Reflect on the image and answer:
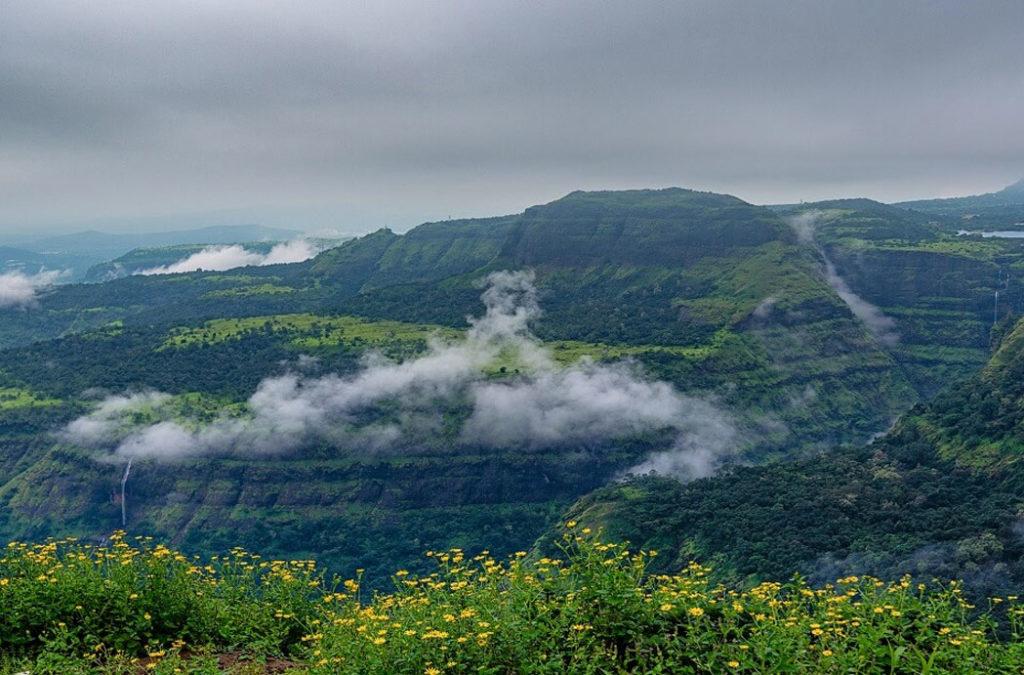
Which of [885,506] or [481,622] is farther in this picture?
[885,506]

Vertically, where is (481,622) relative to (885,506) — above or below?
above

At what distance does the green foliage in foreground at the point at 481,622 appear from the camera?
18.6 meters

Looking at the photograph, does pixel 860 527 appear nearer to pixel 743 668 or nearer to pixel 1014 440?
pixel 1014 440

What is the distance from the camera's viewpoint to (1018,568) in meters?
96.4

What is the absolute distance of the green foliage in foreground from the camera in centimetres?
1861

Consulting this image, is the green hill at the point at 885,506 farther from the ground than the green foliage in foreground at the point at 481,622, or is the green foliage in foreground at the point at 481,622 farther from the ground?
the green foliage in foreground at the point at 481,622

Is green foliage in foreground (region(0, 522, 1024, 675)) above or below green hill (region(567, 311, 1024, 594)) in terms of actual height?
above

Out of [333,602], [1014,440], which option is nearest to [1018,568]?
[1014,440]

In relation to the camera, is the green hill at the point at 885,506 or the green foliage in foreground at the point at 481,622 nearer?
the green foliage in foreground at the point at 481,622

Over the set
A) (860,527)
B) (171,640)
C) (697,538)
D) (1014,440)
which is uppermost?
(171,640)

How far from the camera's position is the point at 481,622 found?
19.2 metres

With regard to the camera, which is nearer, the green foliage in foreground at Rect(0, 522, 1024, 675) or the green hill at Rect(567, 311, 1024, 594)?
the green foliage in foreground at Rect(0, 522, 1024, 675)

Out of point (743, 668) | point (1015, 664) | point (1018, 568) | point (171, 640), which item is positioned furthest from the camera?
point (1018, 568)

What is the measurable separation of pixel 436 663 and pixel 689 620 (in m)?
6.75
